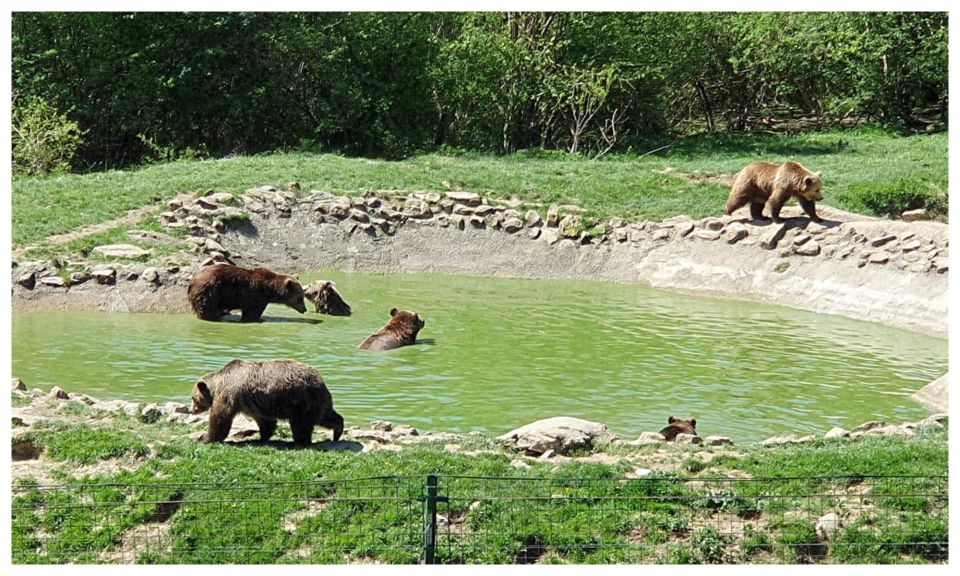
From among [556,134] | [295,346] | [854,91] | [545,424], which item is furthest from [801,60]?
[545,424]

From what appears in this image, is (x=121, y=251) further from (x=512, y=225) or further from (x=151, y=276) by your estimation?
(x=512, y=225)

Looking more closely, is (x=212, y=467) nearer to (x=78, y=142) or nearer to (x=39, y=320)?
(x=39, y=320)

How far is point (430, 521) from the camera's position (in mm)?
7438

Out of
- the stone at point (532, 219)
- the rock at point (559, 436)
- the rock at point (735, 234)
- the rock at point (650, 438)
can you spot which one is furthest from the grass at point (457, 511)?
the stone at point (532, 219)

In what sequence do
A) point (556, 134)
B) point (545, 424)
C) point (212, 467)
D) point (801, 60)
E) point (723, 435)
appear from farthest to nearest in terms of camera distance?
point (801, 60) → point (556, 134) → point (723, 435) → point (545, 424) → point (212, 467)

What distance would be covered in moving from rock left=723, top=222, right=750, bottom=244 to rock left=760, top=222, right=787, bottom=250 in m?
0.42

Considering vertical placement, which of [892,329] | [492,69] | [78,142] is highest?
[492,69]

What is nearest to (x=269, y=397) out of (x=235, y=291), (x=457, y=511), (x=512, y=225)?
(x=457, y=511)

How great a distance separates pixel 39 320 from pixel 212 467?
9472mm

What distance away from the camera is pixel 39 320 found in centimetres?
1708

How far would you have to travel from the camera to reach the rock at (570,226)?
24.1 m

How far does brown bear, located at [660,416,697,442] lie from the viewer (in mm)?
11023

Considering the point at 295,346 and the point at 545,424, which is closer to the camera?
the point at 545,424

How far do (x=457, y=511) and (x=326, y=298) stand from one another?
10.4m
